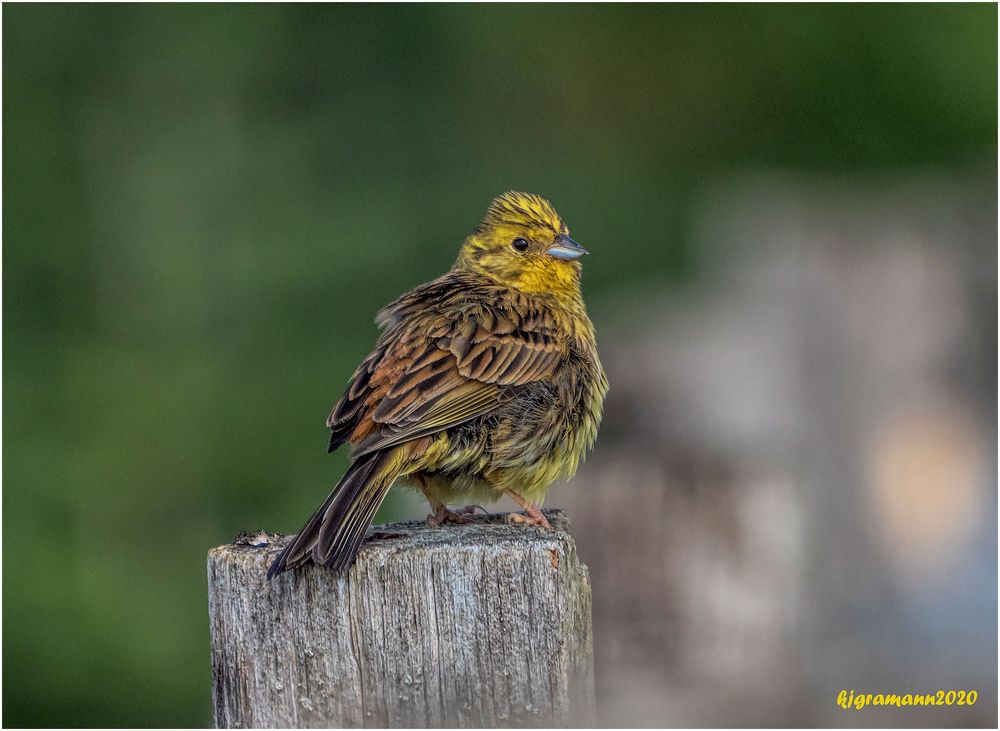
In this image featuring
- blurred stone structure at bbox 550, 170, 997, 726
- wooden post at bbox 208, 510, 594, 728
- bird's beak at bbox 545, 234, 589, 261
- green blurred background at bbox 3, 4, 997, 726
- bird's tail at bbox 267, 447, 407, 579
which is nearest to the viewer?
wooden post at bbox 208, 510, 594, 728

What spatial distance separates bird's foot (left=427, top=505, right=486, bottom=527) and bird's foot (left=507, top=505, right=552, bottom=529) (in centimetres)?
13

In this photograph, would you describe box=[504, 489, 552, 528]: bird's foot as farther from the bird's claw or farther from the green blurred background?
the green blurred background

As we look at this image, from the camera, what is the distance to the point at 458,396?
14.3ft

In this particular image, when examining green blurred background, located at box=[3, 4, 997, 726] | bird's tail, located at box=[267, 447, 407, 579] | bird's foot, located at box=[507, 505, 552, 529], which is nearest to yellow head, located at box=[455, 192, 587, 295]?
bird's foot, located at box=[507, 505, 552, 529]

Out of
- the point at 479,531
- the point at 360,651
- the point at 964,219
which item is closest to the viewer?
the point at 360,651

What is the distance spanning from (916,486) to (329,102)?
5506mm

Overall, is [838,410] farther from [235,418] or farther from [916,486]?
[235,418]

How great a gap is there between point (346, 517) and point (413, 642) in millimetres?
466

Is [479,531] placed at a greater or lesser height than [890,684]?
greater

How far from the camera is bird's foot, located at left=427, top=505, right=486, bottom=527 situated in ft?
13.5

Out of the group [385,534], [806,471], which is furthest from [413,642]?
[806,471]

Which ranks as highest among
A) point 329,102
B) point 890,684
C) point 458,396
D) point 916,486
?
point 329,102

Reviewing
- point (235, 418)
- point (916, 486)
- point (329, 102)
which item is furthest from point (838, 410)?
point (329, 102)

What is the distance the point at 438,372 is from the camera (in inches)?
172
